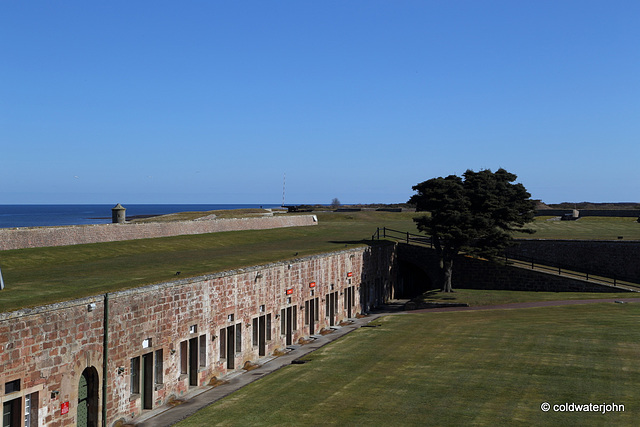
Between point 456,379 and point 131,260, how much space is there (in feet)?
56.9

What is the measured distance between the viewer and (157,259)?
31.3 m

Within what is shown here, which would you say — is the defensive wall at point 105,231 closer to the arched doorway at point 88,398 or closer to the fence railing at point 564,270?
the fence railing at point 564,270

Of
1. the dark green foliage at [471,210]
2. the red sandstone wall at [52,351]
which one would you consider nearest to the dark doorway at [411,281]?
the dark green foliage at [471,210]

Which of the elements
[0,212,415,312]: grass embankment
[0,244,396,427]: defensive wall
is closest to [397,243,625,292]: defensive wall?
[0,212,415,312]: grass embankment

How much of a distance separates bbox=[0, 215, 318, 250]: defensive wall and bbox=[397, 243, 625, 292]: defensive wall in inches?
561

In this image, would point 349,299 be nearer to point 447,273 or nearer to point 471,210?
point 447,273

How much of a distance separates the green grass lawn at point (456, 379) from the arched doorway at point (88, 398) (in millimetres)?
2888

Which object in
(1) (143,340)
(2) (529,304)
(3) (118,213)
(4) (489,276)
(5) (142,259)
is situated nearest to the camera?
(1) (143,340)

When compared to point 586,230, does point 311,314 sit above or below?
below

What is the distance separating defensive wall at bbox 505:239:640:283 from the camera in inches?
1810

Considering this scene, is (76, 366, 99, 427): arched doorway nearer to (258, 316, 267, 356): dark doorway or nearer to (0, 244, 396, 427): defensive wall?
(0, 244, 396, 427): defensive wall

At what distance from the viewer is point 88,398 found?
1803cm

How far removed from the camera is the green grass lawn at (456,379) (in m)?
16.4

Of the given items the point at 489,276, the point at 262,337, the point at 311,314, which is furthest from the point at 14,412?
the point at 489,276
